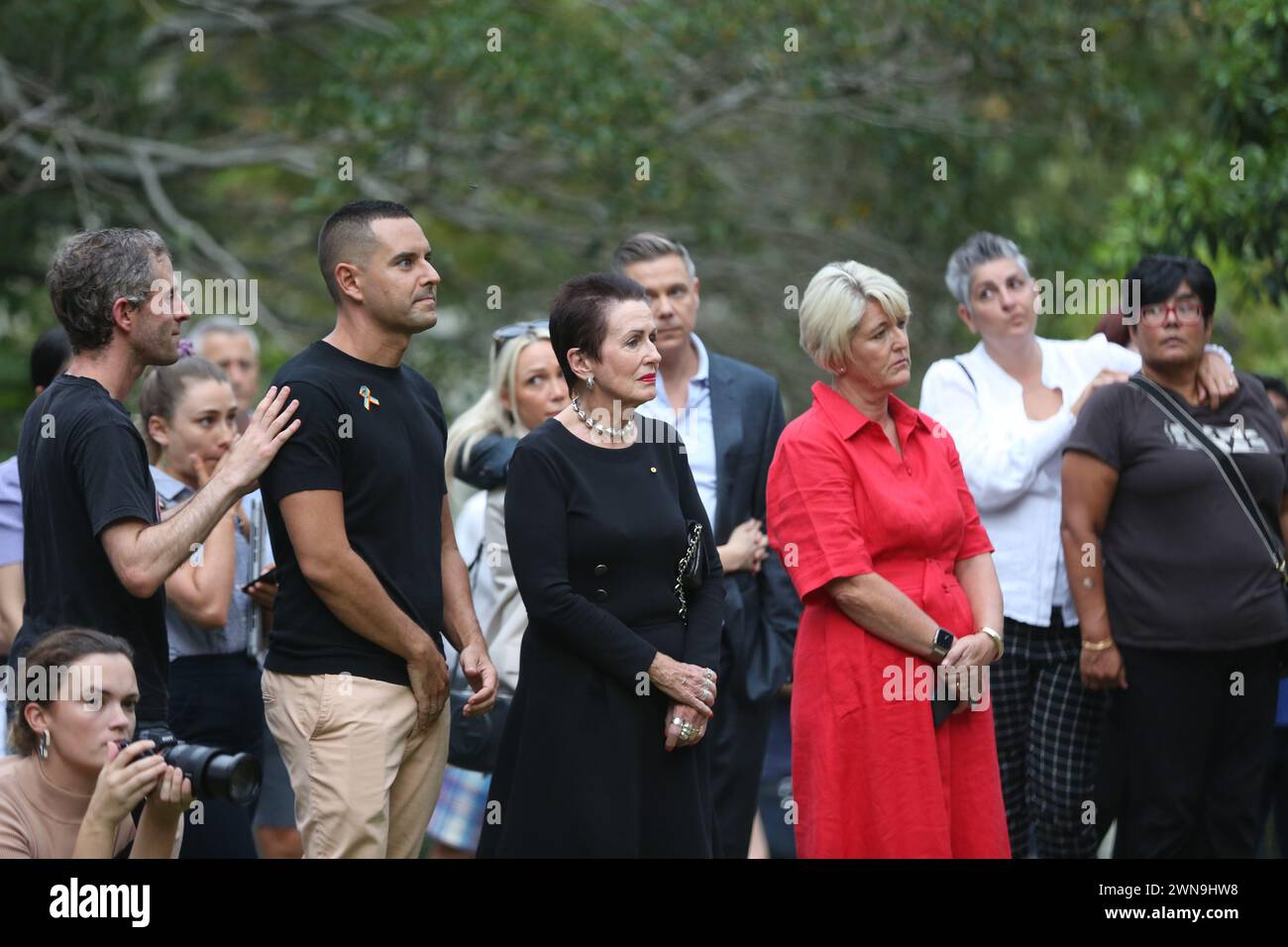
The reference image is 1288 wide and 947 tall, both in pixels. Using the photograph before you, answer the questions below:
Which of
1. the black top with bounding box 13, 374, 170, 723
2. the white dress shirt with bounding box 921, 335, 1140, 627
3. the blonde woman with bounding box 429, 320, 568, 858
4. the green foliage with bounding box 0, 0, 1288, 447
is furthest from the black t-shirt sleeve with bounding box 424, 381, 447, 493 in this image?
the green foliage with bounding box 0, 0, 1288, 447

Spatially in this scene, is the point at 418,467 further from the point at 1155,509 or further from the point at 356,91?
the point at 356,91

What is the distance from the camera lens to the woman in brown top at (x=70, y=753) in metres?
3.65

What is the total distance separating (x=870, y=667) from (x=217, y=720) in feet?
6.41

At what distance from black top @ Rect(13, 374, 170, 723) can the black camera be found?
0.39m

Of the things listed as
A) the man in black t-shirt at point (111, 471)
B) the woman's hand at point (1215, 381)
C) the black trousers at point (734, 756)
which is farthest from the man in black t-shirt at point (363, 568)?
the woman's hand at point (1215, 381)

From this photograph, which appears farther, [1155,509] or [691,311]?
[691,311]

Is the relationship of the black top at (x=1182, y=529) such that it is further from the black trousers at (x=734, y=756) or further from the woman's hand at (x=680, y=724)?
the woman's hand at (x=680, y=724)

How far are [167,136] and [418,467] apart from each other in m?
7.86

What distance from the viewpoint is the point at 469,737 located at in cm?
479

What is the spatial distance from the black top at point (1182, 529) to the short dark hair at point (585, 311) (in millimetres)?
1641

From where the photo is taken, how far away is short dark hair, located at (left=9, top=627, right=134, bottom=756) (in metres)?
3.67

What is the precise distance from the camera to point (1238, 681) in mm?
4973

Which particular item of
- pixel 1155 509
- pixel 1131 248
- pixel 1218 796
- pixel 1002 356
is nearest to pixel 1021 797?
pixel 1218 796

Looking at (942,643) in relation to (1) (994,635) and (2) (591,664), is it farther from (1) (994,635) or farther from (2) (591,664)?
(2) (591,664)
